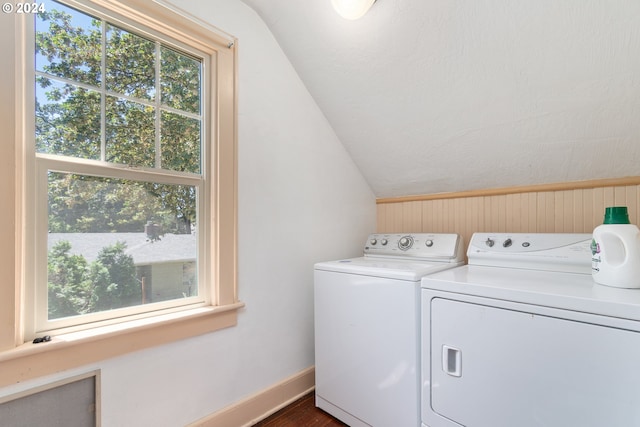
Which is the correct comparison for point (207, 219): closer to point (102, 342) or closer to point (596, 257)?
point (102, 342)

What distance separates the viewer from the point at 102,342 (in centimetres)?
110

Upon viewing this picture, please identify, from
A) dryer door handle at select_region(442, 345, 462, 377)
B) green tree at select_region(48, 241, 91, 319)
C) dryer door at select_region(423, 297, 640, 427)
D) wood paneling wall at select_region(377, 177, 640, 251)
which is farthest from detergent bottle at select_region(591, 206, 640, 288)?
green tree at select_region(48, 241, 91, 319)

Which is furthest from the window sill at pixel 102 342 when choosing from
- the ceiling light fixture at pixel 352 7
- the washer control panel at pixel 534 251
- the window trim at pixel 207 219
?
the ceiling light fixture at pixel 352 7

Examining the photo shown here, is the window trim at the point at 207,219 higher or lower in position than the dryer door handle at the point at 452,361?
higher

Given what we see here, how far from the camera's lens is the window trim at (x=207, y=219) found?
937 mm

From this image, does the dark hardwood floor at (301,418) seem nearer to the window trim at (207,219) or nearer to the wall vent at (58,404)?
the window trim at (207,219)

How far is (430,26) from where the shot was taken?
1.31 m

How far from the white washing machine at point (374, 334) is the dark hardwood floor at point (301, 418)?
0.15 feet

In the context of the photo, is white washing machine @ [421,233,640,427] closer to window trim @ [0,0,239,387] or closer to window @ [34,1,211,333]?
window trim @ [0,0,239,387]

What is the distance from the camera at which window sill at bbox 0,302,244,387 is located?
945 millimetres

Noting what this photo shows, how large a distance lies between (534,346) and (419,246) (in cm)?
88

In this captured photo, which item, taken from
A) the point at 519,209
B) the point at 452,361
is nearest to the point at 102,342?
the point at 452,361

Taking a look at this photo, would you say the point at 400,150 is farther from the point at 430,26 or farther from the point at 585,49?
the point at 585,49

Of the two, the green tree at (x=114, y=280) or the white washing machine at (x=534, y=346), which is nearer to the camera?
the white washing machine at (x=534, y=346)
